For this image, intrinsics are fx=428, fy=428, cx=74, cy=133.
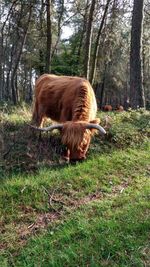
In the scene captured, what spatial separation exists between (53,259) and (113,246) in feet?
2.50

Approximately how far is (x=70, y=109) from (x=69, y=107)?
5 centimetres

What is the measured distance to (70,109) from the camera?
9609mm

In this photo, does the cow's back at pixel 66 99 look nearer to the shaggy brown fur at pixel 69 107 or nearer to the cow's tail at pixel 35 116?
the shaggy brown fur at pixel 69 107

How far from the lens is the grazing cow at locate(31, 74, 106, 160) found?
325 inches

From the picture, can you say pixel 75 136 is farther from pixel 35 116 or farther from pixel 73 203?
pixel 35 116

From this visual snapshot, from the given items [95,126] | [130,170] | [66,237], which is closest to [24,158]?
[95,126]

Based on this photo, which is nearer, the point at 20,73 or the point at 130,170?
the point at 130,170

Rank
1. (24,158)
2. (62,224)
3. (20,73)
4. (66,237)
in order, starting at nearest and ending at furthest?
(66,237)
(62,224)
(24,158)
(20,73)

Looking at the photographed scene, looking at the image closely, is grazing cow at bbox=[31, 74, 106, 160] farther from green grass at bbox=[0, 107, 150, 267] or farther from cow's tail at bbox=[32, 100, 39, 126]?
green grass at bbox=[0, 107, 150, 267]

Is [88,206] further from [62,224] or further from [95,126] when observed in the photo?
[95,126]

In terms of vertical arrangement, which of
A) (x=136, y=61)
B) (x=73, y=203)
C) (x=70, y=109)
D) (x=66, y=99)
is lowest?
(x=73, y=203)

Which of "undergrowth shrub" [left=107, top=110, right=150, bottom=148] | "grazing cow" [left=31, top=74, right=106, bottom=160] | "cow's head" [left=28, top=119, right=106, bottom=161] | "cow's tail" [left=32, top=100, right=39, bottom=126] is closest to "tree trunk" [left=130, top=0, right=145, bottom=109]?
"undergrowth shrub" [left=107, top=110, right=150, bottom=148]

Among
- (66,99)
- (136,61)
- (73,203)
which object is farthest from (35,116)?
(136,61)

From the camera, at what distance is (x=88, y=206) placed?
21.9 feet
